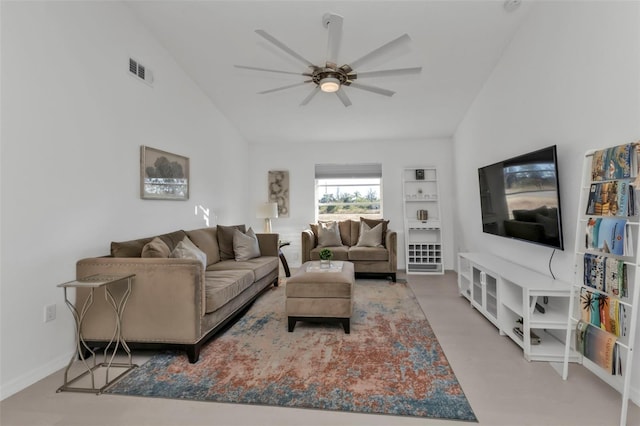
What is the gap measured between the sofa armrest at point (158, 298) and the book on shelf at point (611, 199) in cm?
268

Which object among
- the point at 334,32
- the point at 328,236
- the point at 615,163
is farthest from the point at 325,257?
the point at 615,163

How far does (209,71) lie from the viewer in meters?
3.84

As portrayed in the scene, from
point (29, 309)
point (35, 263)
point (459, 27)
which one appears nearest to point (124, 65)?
point (35, 263)

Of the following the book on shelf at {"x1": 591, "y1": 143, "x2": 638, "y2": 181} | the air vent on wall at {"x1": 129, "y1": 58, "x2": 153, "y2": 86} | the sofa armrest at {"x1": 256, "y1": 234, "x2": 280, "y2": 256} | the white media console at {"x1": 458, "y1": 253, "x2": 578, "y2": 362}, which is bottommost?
the white media console at {"x1": 458, "y1": 253, "x2": 578, "y2": 362}

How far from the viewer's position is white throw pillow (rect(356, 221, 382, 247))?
5035 mm

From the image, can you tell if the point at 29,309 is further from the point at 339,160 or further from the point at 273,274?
the point at 339,160

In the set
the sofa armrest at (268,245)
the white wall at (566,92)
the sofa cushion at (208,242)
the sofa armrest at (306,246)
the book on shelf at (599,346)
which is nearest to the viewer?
the book on shelf at (599,346)

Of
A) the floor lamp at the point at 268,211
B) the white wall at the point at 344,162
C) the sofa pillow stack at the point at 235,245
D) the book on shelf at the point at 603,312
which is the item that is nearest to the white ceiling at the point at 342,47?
the white wall at the point at 344,162

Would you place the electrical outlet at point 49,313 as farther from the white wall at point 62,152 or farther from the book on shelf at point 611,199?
the book on shelf at point 611,199

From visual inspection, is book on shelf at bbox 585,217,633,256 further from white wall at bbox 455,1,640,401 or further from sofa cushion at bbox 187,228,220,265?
sofa cushion at bbox 187,228,220,265

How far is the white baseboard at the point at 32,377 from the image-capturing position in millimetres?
1836

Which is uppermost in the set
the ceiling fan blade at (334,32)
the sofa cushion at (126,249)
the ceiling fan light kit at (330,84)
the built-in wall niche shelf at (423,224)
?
the ceiling fan blade at (334,32)

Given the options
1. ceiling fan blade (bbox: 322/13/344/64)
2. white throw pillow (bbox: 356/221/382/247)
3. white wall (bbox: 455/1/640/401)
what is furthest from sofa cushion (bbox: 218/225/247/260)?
white wall (bbox: 455/1/640/401)

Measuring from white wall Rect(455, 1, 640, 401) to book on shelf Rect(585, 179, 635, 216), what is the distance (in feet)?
1.04
